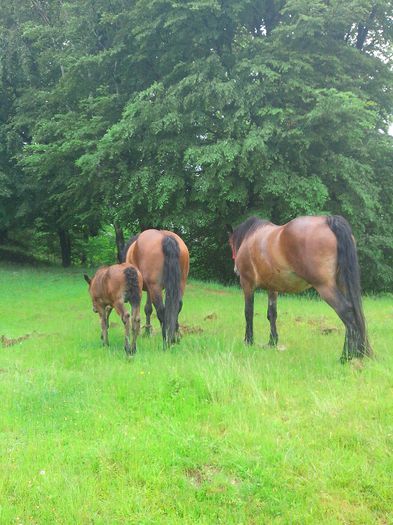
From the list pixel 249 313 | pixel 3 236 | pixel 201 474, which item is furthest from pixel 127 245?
pixel 3 236

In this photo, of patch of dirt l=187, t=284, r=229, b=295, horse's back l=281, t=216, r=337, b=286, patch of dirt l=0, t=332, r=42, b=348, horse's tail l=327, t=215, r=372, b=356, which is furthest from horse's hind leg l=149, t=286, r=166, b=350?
patch of dirt l=187, t=284, r=229, b=295

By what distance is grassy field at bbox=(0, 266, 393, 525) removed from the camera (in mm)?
3926

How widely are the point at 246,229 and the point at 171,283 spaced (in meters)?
1.77

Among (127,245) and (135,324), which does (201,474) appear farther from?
(127,245)

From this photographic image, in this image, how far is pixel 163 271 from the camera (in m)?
A: 9.51

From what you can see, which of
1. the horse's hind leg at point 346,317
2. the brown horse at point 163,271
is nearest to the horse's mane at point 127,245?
the brown horse at point 163,271

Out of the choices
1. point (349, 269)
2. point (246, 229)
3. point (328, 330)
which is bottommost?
point (328, 330)

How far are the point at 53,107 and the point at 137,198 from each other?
8.32 metres

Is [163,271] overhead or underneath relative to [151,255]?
underneath

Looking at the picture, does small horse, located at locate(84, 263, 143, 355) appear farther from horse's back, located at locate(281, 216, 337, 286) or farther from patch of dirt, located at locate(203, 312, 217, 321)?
patch of dirt, located at locate(203, 312, 217, 321)

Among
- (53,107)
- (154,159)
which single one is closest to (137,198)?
(154,159)

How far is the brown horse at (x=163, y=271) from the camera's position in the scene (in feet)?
29.9

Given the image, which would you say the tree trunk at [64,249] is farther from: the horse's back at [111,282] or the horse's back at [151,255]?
the horse's back at [111,282]

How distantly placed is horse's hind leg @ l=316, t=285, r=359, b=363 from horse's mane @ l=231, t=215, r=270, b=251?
232 cm
